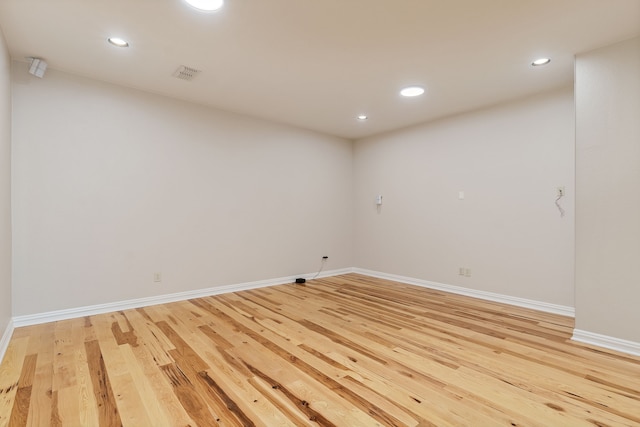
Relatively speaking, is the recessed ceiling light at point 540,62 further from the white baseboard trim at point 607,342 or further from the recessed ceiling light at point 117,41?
the recessed ceiling light at point 117,41

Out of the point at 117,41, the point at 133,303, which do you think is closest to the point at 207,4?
the point at 117,41

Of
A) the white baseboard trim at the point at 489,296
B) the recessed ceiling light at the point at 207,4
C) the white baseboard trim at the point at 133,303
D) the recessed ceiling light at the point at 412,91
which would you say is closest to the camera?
the recessed ceiling light at the point at 207,4

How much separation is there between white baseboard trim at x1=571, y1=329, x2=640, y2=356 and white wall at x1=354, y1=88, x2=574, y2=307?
86 cm

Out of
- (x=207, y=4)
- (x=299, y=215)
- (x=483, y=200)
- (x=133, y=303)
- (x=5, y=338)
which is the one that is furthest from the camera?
(x=299, y=215)

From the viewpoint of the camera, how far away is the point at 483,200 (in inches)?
163

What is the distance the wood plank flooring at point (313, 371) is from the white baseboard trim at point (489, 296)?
173 mm

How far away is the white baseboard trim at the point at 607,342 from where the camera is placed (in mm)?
2445

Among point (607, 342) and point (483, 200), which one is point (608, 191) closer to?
point (607, 342)

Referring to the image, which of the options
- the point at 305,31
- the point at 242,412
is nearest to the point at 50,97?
the point at 305,31

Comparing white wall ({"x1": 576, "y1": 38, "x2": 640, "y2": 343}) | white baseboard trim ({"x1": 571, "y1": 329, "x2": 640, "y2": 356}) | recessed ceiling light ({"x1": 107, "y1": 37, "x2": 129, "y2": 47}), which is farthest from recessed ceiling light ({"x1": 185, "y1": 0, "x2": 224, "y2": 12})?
white baseboard trim ({"x1": 571, "y1": 329, "x2": 640, "y2": 356})

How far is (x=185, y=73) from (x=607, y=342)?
179 inches

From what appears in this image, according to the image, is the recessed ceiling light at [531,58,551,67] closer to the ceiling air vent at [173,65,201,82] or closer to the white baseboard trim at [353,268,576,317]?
the white baseboard trim at [353,268,576,317]

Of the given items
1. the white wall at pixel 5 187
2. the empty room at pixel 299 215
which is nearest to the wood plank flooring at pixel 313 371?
the empty room at pixel 299 215

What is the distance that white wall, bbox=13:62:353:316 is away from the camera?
3.07m
